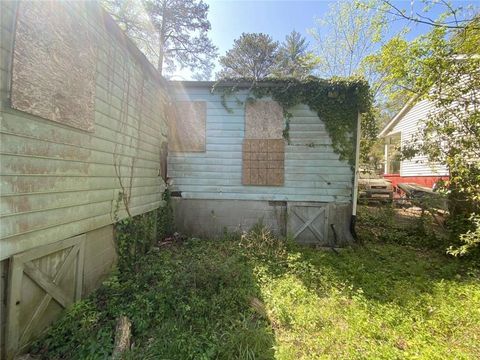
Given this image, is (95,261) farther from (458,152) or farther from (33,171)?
(458,152)

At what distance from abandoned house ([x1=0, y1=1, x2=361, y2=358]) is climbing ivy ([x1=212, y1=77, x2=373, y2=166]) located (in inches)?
1.9

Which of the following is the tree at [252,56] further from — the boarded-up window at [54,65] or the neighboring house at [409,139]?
the boarded-up window at [54,65]

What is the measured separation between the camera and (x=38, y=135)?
7.57 ft

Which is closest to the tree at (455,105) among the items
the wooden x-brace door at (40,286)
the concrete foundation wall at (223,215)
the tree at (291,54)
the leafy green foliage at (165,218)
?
the concrete foundation wall at (223,215)

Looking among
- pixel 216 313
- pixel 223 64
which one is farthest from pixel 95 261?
pixel 223 64

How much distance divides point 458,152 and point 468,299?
2.91 metres

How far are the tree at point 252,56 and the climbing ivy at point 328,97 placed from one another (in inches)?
498

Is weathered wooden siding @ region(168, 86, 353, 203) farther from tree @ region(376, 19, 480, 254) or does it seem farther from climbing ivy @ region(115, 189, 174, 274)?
tree @ region(376, 19, 480, 254)

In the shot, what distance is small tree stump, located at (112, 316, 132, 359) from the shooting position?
7.38 feet

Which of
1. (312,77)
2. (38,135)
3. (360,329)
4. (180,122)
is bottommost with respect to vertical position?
(360,329)

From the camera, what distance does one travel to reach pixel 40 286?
2.41m

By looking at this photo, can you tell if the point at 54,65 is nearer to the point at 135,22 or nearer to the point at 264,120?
the point at 264,120

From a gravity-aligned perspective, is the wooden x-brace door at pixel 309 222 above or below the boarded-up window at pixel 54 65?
below

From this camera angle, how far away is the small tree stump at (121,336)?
225cm
